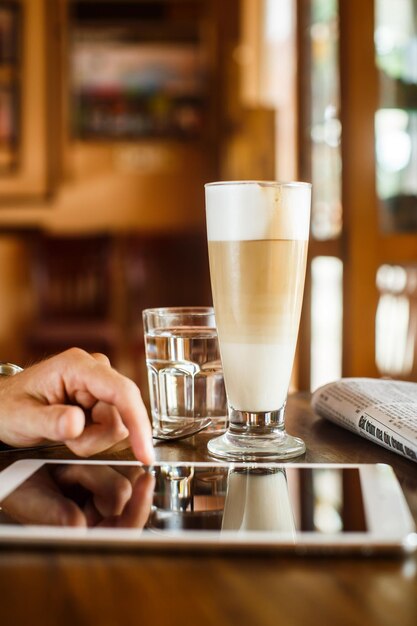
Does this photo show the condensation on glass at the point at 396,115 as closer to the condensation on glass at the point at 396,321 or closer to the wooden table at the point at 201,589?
the condensation on glass at the point at 396,321

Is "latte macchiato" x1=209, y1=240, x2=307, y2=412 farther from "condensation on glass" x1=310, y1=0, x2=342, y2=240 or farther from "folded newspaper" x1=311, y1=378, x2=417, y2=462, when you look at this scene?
"condensation on glass" x1=310, y1=0, x2=342, y2=240

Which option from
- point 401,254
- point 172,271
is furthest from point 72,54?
point 401,254

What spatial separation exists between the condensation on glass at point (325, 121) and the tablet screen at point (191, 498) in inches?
58.2

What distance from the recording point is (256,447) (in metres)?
0.59

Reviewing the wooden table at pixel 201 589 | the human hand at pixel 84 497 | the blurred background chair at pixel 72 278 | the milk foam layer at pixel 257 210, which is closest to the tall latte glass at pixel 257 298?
the milk foam layer at pixel 257 210

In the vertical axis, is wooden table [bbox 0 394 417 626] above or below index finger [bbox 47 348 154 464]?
below

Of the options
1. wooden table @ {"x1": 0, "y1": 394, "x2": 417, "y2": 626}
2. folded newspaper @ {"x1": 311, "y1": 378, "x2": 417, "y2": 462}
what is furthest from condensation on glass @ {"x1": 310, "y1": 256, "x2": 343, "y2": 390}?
wooden table @ {"x1": 0, "y1": 394, "x2": 417, "y2": 626}

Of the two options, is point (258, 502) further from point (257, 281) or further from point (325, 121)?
point (325, 121)

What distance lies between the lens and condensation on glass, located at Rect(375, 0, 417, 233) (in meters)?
1.82

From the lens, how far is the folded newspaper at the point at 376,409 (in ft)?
1.93

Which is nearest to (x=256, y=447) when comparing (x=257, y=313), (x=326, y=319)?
(x=257, y=313)

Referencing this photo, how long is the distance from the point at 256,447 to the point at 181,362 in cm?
13

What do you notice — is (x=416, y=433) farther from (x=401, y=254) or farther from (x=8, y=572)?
(x=401, y=254)

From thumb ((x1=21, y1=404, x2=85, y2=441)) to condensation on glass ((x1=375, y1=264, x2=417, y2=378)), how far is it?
139 cm
